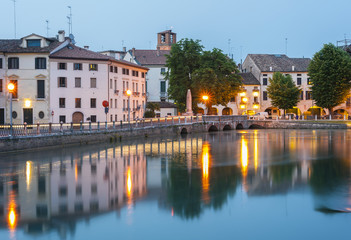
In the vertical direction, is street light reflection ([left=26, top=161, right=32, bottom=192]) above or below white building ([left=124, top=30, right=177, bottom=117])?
below

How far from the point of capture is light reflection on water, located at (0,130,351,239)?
16312 millimetres

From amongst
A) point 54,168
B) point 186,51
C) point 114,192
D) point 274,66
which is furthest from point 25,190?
point 274,66

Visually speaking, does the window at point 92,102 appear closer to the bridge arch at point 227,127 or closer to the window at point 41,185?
the bridge arch at point 227,127

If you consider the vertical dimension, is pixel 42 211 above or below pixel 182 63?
below

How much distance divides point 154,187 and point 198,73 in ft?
139

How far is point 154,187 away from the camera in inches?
866

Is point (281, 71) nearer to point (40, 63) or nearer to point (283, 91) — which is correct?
point (283, 91)

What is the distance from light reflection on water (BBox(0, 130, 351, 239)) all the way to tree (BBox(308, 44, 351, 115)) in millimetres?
36608

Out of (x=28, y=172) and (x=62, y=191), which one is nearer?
(x=62, y=191)

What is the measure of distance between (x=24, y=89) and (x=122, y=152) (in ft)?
73.7

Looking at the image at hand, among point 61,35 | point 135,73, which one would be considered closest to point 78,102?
point 61,35

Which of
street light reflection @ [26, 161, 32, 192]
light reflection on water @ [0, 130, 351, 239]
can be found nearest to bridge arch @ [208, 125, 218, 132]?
light reflection on water @ [0, 130, 351, 239]

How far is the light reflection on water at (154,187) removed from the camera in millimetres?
16312

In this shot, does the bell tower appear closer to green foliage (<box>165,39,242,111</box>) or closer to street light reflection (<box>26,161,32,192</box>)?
green foliage (<box>165,39,242,111</box>)
